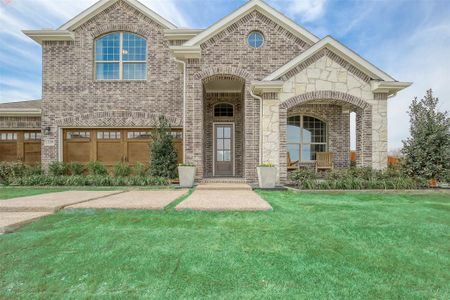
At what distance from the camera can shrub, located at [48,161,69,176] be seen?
10.0 meters

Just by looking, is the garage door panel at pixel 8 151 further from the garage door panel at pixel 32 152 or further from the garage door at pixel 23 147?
the garage door panel at pixel 32 152

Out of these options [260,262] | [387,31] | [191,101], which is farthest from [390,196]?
[387,31]

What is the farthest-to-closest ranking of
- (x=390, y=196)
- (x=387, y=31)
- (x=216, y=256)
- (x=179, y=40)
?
1. (x=387, y=31)
2. (x=179, y=40)
3. (x=390, y=196)
4. (x=216, y=256)

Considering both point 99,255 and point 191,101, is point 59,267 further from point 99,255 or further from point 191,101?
point 191,101

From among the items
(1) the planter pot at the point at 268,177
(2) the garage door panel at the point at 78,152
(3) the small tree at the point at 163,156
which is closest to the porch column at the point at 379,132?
(1) the planter pot at the point at 268,177

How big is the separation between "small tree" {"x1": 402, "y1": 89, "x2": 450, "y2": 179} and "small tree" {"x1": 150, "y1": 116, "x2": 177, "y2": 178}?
814 cm

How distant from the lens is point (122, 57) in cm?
1104

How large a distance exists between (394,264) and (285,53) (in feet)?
28.6

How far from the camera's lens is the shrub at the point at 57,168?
32.9 feet

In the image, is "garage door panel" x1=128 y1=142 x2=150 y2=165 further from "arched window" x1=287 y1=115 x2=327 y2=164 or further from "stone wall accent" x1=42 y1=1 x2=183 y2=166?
"arched window" x1=287 y1=115 x2=327 y2=164

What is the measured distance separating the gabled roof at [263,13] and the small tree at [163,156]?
357 cm

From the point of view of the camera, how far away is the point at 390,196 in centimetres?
668

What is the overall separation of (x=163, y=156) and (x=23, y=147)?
24.5ft

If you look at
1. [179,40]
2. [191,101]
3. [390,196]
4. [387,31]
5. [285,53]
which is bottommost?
[390,196]
